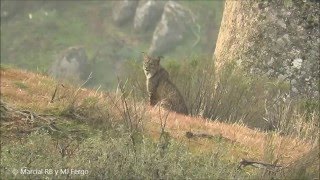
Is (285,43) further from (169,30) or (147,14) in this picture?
(147,14)

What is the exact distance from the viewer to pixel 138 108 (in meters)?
7.06

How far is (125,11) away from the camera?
4138 centimetres

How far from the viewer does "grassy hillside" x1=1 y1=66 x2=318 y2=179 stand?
4.73 metres

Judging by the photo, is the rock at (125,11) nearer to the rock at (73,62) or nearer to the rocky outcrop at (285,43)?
the rock at (73,62)

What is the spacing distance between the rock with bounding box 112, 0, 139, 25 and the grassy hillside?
3326cm

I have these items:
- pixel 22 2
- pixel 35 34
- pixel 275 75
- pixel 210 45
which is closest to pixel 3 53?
pixel 35 34

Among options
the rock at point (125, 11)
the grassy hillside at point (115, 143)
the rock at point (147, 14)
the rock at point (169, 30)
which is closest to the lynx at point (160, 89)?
the grassy hillside at point (115, 143)

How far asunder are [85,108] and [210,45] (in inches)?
1238

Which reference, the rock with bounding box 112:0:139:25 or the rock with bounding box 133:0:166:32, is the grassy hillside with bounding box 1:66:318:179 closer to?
the rock with bounding box 133:0:166:32

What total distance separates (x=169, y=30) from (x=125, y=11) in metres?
4.69

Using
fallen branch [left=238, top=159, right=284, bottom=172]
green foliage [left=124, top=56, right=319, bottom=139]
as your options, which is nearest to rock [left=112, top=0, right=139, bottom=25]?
green foliage [left=124, top=56, right=319, bottom=139]

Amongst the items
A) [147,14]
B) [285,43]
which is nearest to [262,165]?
[285,43]

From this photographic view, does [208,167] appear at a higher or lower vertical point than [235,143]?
higher

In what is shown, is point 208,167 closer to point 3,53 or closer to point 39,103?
point 39,103
